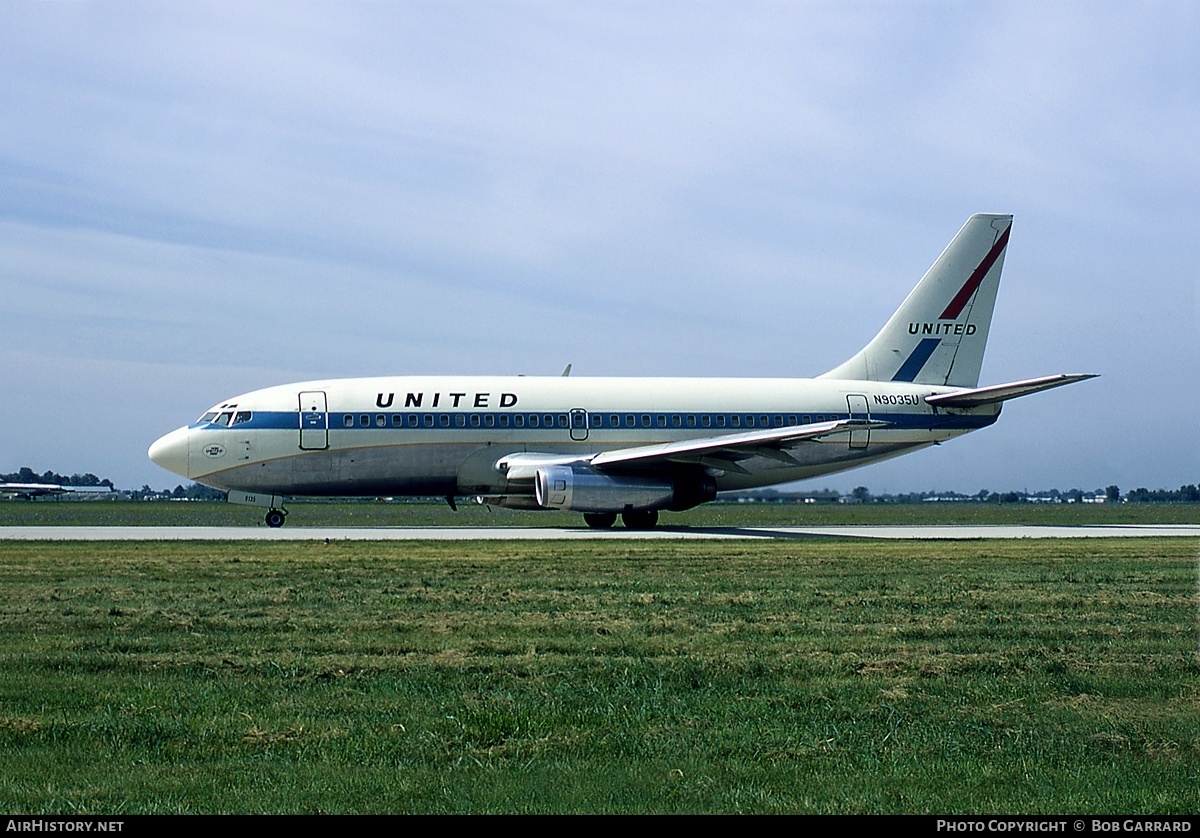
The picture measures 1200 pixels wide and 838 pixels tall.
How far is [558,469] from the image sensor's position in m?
30.3

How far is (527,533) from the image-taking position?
2981 centimetres

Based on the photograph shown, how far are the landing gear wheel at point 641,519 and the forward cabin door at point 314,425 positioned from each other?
8.12 m

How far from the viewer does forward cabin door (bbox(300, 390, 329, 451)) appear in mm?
31203

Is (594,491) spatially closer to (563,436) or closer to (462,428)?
(563,436)

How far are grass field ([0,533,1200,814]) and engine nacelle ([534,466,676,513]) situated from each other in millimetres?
14068

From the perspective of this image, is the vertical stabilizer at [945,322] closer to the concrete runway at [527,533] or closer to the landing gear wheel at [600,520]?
the concrete runway at [527,533]

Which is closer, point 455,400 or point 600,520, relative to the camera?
point 455,400

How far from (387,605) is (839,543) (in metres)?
14.4

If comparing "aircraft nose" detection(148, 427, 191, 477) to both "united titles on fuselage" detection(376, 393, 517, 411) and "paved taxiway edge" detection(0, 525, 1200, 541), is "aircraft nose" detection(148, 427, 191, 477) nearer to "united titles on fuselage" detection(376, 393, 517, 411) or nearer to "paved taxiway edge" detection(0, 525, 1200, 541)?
"paved taxiway edge" detection(0, 525, 1200, 541)

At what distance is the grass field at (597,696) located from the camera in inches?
247

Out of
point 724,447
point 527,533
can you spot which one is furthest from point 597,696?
point 724,447

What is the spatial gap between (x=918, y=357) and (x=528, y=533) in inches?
561

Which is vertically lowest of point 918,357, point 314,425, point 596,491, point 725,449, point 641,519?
point 641,519
